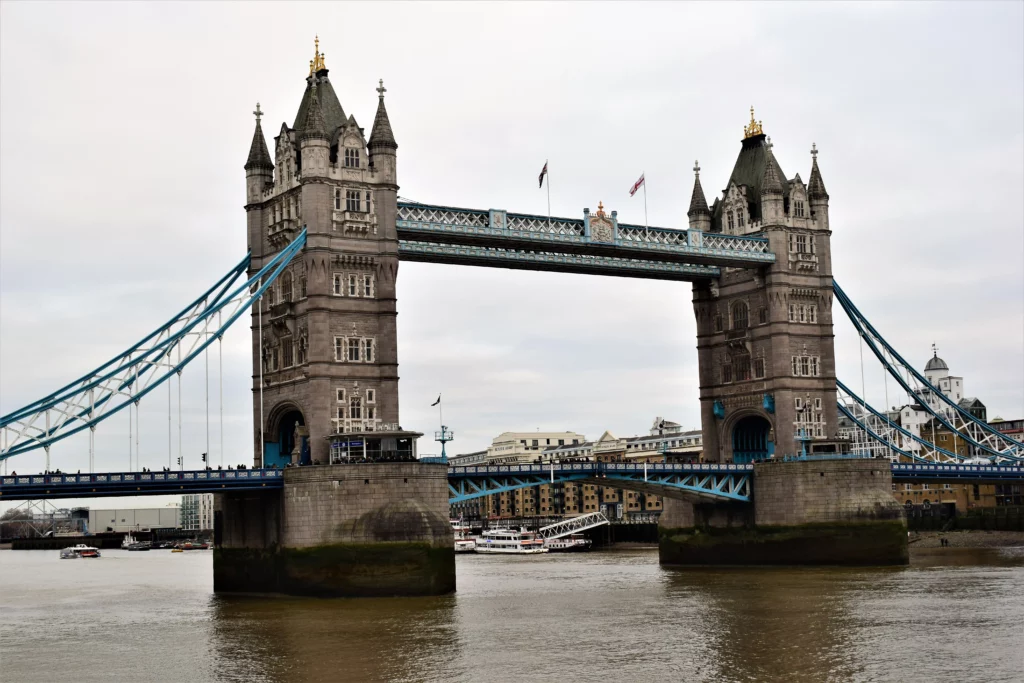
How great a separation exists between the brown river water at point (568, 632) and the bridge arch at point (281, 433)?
28.7 ft

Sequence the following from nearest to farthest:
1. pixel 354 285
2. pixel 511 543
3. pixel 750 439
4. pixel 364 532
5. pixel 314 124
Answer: pixel 364 532 → pixel 314 124 → pixel 354 285 → pixel 750 439 → pixel 511 543

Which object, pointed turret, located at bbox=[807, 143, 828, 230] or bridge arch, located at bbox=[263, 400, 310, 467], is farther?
pointed turret, located at bbox=[807, 143, 828, 230]

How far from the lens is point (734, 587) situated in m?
71.6

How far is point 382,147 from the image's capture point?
76.4 metres

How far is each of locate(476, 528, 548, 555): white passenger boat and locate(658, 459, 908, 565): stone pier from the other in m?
52.8

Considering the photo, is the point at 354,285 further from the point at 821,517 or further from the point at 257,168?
the point at 821,517

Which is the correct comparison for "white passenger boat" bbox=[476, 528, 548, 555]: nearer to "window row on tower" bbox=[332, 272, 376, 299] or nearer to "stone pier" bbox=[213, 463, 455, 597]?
"window row on tower" bbox=[332, 272, 376, 299]

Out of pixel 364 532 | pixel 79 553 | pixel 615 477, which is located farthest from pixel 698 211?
pixel 79 553

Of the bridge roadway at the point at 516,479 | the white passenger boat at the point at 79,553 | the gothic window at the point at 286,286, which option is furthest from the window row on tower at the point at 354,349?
the white passenger boat at the point at 79,553

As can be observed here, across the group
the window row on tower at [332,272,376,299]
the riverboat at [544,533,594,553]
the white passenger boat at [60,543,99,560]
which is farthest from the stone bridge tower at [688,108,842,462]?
the white passenger boat at [60,543,99,560]

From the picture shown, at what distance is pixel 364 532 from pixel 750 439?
38.2 meters

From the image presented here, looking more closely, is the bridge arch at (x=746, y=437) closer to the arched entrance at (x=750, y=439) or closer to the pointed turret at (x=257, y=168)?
the arched entrance at (x=750, y=439)

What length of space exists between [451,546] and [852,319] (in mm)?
41459

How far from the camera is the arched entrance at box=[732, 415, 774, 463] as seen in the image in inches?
3777
